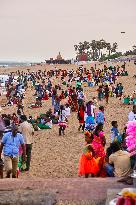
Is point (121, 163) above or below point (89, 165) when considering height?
above

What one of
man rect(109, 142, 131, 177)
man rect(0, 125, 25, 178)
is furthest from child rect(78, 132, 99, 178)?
man rect(0, 125, 25, 178)

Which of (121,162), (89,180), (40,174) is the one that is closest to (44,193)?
(89,180)

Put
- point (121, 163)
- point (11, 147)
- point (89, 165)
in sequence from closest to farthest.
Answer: point (121, 163), point (89, 165), point (11, 147)

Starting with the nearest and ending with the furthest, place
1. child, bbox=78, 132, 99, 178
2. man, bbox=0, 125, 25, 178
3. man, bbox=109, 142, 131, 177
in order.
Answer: man, bbox=109, 142, 131, 177, child, bbox=78, 132, 99, 178, man, bbox=0, 125, 25, 178

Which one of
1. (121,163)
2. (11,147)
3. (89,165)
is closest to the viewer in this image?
(121,163)

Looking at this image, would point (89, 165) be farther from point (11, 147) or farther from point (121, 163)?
point (11, 147)

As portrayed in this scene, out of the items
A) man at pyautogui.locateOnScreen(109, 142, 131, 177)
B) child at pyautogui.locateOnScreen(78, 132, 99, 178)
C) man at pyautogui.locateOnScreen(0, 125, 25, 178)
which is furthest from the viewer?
man at pyautogui.locateOnScreen(0, 125, 25, 178)

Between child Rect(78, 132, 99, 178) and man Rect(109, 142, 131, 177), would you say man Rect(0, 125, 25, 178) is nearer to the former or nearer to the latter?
child Rect(78, 132, 99, 178)

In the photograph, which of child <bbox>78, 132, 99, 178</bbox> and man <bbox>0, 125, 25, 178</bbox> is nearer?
child <bbox>78, 132, 99, 178</bbox>

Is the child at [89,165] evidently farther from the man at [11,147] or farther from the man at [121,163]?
the man at [11,147]

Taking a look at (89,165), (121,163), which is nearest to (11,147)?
(89,165)

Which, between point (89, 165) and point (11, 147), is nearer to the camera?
point (89, 165)

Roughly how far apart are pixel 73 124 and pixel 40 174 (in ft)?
32.3

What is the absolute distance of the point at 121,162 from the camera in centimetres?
825
